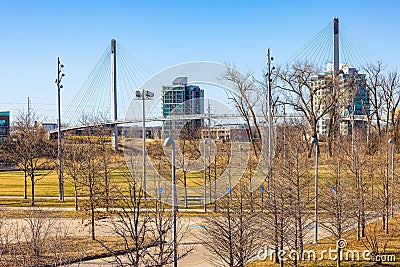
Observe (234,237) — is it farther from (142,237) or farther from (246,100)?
(246,100)

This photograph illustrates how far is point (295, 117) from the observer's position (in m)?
45.5

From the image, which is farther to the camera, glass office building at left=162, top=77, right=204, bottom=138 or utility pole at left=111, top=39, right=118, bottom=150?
utility pole at left=111, top=39, right=118, bottom=150

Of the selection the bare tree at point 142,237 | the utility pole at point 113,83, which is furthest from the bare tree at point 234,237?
the utility pole at point 113,83

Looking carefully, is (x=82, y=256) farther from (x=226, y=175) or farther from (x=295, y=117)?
(x=295, y=117)

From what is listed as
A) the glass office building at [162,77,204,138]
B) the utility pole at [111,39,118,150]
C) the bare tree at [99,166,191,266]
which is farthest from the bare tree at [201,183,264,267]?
the utility pole at [111,39,118,150]

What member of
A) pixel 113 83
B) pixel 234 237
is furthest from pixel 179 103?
pixel 113 83

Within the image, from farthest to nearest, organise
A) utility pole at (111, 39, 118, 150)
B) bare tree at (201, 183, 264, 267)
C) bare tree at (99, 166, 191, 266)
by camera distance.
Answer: utility pole at (111, 39, 118, 150)
bare tree at (201, 183, 264, 267)
bare tree at (99, 166, 191, 266)

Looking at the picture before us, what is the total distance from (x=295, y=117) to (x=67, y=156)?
2086 cm

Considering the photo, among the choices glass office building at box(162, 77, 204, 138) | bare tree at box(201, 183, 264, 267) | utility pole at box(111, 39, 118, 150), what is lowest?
bare tree at box(201, 183, 264, 267)

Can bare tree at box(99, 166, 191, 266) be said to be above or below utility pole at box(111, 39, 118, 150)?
below

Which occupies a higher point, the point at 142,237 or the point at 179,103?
the point at 179,103

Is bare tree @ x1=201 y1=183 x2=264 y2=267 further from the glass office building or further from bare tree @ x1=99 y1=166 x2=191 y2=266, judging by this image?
the glass office building

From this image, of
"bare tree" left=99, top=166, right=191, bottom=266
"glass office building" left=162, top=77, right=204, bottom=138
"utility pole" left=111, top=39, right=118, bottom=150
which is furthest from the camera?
"utility pole" left=111, top=39, right=118, bottom=150

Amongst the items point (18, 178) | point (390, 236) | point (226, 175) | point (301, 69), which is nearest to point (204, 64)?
point (390, 236)
